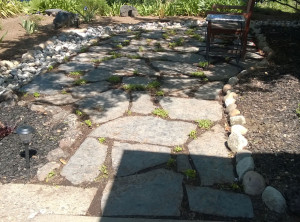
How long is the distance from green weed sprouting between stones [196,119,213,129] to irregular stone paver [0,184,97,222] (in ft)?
4.62

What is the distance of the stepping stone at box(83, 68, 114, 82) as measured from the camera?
4754 millimetres

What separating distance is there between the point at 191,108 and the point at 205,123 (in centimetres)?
40

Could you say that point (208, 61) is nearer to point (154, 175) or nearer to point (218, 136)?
point (218, 136)

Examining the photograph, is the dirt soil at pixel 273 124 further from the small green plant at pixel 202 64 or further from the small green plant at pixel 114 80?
the small green plant at pixel 114 80

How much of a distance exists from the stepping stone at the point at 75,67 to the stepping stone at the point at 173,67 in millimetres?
1030

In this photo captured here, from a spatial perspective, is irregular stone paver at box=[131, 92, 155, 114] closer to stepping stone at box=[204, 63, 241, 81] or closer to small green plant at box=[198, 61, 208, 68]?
stepping stone at box=[204, 63, 241, 81]

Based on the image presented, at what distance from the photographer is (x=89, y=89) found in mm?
4414

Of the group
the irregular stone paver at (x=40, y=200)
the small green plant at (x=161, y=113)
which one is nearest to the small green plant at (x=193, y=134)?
the small green plant at (x=161, y=113)

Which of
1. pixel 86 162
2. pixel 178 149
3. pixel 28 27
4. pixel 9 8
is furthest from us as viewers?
pixel 9 8

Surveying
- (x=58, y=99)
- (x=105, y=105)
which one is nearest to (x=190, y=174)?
(x=105, y=105)

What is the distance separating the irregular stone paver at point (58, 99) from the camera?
402cm

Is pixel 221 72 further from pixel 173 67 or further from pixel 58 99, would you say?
pixel 58 99

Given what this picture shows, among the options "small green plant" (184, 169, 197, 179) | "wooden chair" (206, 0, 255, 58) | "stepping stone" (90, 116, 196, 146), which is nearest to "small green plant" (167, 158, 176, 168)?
"small green plant" (184, 169, 197, 179)

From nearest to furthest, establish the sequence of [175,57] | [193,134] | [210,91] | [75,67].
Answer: [193,134]
[210,91]
[75,67]
[175,57]
